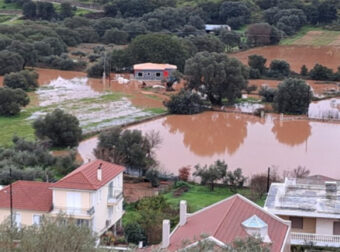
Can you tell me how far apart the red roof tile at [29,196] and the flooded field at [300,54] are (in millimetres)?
39225

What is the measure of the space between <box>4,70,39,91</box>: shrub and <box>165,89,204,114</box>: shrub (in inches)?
379

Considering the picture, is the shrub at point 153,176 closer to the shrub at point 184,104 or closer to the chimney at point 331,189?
the chimney at point 331,189

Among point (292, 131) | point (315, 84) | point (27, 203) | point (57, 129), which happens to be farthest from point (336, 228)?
point (315, 84)

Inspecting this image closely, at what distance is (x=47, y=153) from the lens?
26094 millimetres

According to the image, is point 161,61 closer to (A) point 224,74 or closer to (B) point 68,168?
(A) point 224,74

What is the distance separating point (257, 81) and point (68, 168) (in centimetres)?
2633

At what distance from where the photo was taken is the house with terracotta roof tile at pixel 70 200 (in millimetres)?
17797

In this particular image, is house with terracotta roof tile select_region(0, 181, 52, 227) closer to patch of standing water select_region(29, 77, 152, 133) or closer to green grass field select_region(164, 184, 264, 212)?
green grass field select_region(164, 184, 264, 212)

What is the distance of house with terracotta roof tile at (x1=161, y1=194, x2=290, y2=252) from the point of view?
544 inches

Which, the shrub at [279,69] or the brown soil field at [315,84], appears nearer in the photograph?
the brown soil field at [315,84]

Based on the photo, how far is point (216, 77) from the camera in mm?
39688

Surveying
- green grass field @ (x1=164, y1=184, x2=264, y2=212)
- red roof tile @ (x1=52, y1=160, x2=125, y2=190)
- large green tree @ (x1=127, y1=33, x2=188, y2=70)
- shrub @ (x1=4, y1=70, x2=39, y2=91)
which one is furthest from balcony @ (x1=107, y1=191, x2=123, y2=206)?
large green tree @ (x1=127, y1=33, x2=188, y2=70)

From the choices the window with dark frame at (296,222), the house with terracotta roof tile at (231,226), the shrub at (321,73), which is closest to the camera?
the house with terracotta roof tile at (231,226)

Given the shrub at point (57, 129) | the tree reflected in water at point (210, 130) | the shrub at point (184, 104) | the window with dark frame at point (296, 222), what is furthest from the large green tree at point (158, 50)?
the window with dark frame at point (296, 222)
